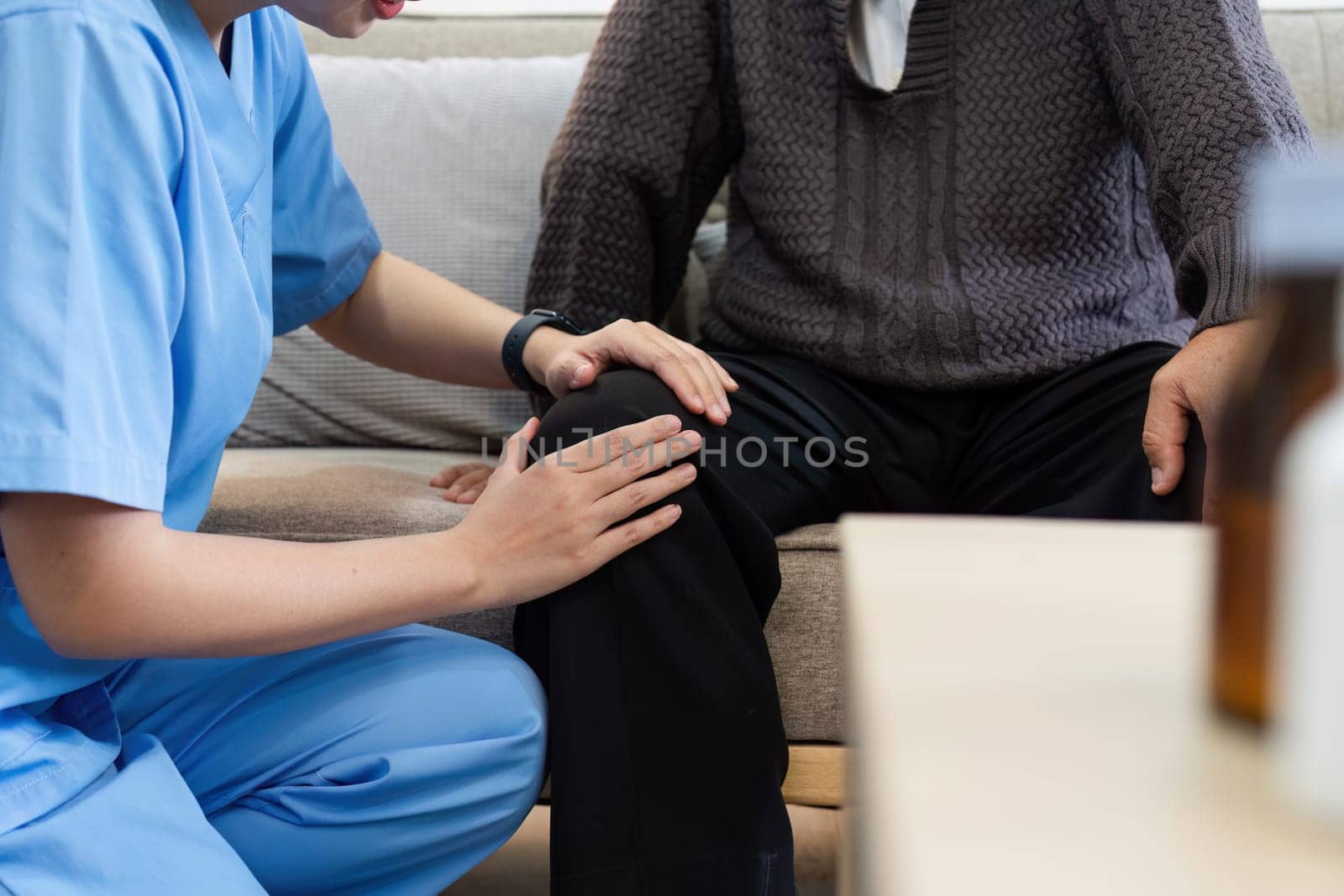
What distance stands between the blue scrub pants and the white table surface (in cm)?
42

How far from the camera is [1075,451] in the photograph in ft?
3.37

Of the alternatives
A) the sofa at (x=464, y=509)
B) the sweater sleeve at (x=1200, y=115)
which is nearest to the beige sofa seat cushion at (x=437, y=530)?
the sofa at (x=464, y=509)

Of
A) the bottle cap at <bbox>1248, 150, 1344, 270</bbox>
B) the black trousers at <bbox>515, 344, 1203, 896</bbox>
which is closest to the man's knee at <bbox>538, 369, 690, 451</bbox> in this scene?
the black trousers at <bbox>515, 344, 1203, 896</bbox>

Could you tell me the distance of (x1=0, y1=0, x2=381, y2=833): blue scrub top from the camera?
63 centimetres

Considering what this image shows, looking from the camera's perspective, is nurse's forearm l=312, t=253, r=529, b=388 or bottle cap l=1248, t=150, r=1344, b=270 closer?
bottle cap l=1248, t=150, r=1344, b=270

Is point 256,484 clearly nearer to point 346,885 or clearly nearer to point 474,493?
point 474,493

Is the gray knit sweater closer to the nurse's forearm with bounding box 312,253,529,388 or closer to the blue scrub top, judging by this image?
the nurse's forearm with bounding box 312,253,529,388

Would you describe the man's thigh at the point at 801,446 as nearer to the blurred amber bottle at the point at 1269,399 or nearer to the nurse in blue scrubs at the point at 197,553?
the nurse in blue scrubs at the point at 197,553

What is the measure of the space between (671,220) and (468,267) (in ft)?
0.94

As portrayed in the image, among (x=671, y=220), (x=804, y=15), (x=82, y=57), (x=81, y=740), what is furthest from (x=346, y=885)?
(x=804, y=15)

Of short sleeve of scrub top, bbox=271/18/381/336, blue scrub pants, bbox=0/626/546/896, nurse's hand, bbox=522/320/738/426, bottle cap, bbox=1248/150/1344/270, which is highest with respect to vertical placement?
short sleeve of scrub top, bbox=271/18/381/336

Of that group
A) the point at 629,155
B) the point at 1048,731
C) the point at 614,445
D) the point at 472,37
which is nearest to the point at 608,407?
the point at 614,445

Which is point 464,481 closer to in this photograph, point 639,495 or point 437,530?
point 437,530

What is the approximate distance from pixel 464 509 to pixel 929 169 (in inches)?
21.5
